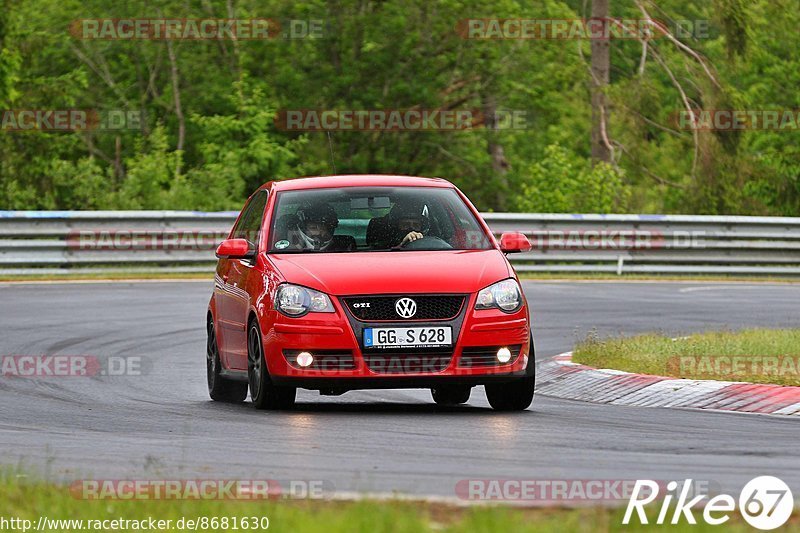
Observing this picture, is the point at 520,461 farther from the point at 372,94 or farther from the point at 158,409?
the point at 372,94

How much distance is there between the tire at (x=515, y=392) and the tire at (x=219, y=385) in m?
1.98

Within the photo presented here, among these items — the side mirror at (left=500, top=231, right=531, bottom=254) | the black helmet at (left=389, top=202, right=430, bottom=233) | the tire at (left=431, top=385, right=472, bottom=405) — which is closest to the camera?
the side mirror at (left=500, top=231, right=531, bottom=254)

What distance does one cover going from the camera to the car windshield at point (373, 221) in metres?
11.7

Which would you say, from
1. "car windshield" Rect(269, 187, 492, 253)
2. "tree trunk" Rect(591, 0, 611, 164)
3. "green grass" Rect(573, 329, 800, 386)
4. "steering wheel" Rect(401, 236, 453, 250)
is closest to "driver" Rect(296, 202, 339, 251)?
"car windshield" Rect(269, 187, 492, 253)

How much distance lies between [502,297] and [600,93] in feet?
95.7

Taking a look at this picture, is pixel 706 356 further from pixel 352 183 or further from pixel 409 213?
pixel 352 183

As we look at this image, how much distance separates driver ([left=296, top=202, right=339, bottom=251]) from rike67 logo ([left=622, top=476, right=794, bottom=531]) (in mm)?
4651

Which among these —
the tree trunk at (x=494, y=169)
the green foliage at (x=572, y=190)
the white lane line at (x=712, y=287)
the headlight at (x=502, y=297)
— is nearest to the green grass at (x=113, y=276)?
the white lane line at (x=712, y=287)

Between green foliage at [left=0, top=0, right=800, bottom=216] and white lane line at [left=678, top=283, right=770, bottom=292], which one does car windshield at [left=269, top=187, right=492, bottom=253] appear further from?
green foliage at [left=0, top=0, right=800, bottom=216]

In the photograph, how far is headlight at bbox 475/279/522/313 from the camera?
10930mm

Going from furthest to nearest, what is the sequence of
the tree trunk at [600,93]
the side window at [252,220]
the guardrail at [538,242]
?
the tree trunk at [600,93] < the guardrail at [538,242] < the side window at [252,220]

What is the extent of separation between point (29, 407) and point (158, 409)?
901 millimetres

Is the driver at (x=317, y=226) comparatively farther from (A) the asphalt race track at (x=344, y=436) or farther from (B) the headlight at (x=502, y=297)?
(B) the headlight at (x=502, y=297)

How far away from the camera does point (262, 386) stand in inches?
441
